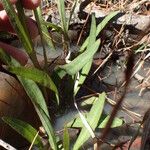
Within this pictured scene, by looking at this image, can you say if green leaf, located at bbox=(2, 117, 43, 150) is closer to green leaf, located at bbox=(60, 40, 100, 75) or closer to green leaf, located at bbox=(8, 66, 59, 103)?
green leaf, located at bbox=(8, 66, 59, 103)

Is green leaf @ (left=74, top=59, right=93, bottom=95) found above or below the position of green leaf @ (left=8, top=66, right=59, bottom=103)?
below

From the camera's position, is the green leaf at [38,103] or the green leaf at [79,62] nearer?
the green leaf at [38,103]

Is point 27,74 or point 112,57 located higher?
point 27,74

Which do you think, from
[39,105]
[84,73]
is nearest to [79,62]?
[84,73]

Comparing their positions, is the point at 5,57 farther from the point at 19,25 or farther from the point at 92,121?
the point at 92,121

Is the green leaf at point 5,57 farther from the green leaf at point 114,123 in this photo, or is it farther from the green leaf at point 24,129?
the green leaf at point 114,123

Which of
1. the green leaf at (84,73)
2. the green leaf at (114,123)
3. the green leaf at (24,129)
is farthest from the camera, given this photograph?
the green leaf at (84,73)

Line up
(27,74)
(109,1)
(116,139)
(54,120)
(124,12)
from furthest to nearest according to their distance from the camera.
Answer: (109,1) < (124,12) < (54,120) < (116,139) < (27,74)

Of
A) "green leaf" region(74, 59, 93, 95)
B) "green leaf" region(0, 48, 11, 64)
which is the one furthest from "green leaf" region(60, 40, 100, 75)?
"green leaf" region(0, 48, 11, 64)

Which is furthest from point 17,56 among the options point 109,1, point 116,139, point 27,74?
point 109,1

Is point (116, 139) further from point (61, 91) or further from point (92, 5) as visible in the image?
point (92, 5)

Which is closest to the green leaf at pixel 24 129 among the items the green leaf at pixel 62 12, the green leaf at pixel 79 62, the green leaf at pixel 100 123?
the green leaf at pixel 100 123
